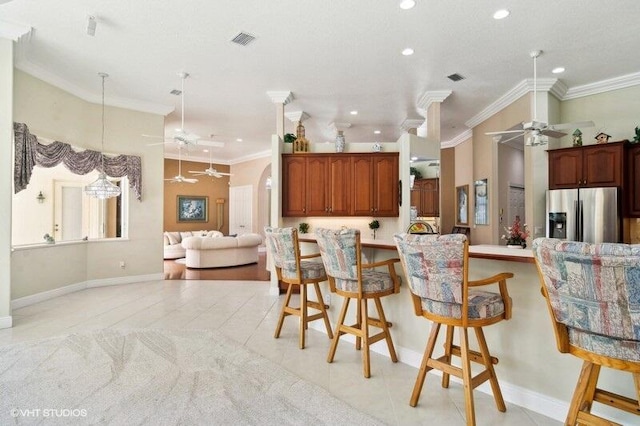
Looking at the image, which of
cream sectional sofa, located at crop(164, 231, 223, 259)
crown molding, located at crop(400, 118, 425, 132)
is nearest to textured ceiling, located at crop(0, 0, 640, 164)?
crown molding, located at crop(400, 118, 425, 132)

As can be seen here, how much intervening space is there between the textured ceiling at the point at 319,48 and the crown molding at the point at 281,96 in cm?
16

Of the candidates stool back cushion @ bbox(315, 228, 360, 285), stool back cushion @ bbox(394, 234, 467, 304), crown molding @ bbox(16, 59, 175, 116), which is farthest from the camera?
crown molding @ bbox(16, 59, 175, 116)

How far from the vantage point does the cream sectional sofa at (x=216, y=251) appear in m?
8.02

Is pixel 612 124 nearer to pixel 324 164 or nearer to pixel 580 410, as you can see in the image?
pixel 324 164

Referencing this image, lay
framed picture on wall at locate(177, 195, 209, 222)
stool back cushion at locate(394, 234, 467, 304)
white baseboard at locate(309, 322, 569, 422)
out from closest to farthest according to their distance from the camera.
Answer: stool back cushion at locate(394, 234, 467, 304) → white baseboard at locate(309, 322, 569, 422) → framed picture on wall at locate(177, 195, 209, 222)

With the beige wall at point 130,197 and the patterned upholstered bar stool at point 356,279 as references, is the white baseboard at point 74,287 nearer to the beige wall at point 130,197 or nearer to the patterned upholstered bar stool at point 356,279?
the beige wall at point 130,197

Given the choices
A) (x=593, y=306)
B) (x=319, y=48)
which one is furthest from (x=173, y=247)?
(x=593, y=306)

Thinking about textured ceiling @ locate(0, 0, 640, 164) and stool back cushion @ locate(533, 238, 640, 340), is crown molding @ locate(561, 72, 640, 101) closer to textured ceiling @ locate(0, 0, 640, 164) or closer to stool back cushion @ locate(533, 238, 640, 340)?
textured ceiling @ locate(0, 0, 640, 164)

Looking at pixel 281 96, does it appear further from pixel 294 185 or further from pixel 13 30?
pixel 13 30

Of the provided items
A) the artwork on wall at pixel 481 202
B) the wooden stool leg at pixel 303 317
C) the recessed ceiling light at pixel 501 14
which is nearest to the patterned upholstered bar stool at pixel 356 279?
the wooden stool leg at pixel 303 317

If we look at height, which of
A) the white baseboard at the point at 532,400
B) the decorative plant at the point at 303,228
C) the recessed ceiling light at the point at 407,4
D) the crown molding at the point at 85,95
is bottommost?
the white baseboard at the point at 532,400

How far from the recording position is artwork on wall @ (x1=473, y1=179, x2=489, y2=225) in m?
6.92

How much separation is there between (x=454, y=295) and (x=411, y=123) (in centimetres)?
593

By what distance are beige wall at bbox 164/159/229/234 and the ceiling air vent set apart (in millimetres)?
8499
